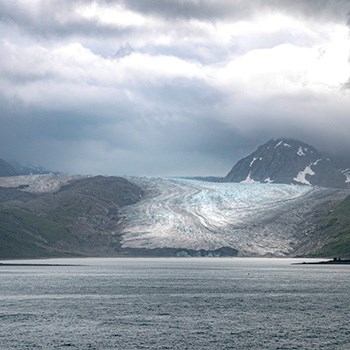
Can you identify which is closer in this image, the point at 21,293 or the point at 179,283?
the point at 21,293

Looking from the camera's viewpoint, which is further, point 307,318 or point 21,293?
point 21,293

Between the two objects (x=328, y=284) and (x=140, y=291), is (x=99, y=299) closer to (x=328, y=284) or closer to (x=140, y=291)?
(x=140, y=291)

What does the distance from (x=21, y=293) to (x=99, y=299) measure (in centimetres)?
2155

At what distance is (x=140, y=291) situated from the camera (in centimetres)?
16488

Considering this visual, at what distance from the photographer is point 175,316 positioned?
117 m

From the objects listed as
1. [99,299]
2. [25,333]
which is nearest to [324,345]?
[25,333]

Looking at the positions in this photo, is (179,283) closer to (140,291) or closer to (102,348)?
(140,291)

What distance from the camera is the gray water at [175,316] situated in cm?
9288

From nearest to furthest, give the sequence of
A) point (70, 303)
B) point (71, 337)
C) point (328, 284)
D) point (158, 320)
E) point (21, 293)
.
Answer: point (71, 337), point (158, 320), point (70, 303), point (21, 293), point (328, 284)

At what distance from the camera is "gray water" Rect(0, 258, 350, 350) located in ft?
305

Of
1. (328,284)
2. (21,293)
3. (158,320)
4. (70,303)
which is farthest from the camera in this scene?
(328,284)

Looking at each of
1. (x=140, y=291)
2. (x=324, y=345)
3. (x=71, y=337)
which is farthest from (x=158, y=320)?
(x=140, y=291)

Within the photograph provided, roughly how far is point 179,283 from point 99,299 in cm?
4793

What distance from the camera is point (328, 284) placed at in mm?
183125
